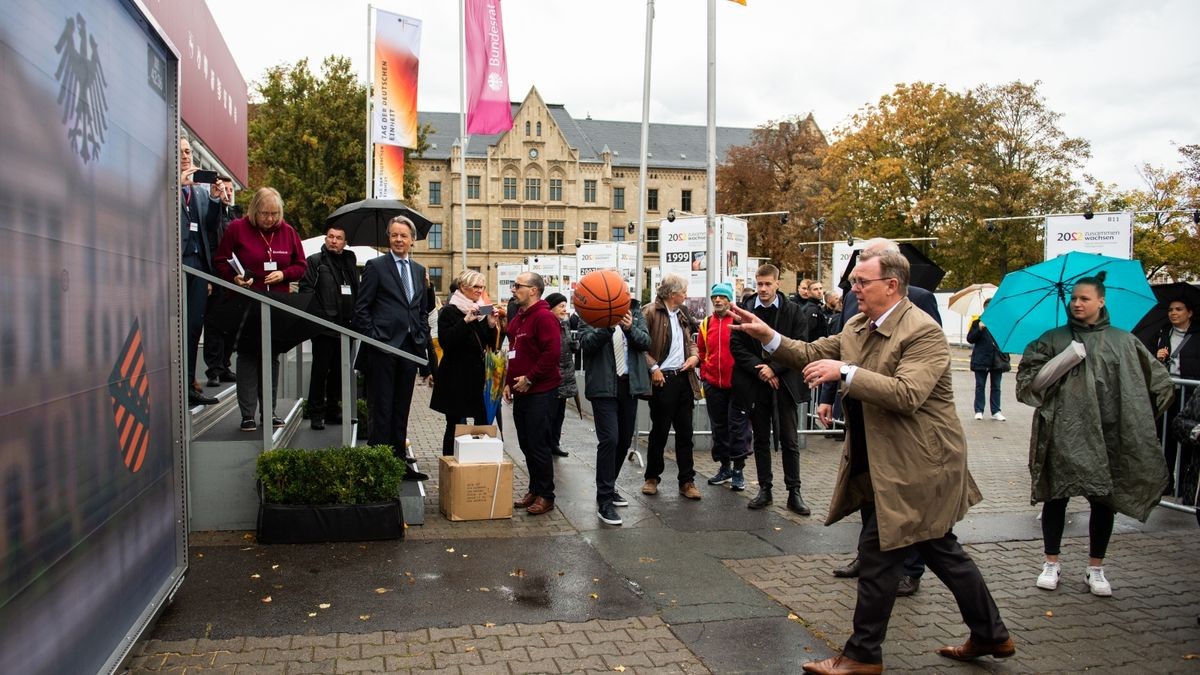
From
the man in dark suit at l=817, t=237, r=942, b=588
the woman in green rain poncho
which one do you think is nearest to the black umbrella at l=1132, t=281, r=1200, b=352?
the woman in green rain poncho

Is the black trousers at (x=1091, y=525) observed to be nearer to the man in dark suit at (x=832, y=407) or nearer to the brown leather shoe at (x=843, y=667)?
the man in dark suit at (x=832, y=407)

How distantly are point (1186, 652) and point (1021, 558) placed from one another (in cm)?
177

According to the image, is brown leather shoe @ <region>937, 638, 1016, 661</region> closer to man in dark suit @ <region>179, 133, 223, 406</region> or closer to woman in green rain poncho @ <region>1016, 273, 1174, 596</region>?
woman in green rain poncho @ <region>1016, 273, 1174, 596</region>

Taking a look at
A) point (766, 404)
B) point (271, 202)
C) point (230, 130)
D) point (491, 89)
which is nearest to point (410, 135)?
point (491, 89)

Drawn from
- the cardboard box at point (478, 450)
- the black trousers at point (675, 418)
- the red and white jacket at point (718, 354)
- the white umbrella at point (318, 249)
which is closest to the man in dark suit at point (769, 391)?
the red and white jacket at point (718, 354)

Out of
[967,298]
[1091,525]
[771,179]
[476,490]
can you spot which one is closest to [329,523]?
[476,490]

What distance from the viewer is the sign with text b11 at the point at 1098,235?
16.1 meters

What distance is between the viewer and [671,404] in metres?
8.15

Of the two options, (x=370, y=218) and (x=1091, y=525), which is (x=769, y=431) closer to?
(x=1091, y=525)

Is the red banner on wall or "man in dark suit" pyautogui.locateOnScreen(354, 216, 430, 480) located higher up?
the red banner on wall

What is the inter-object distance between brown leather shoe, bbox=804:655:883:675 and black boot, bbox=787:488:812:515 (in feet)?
11.1

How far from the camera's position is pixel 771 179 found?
65688 mm

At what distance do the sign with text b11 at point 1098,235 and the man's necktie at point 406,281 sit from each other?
13.1 m

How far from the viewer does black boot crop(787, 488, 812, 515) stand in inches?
299
